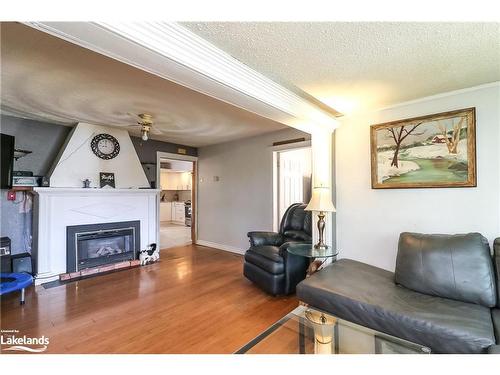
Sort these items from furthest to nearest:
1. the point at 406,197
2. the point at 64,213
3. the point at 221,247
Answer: the point at 221,247 → the point at 64,213 → the point at 406,197

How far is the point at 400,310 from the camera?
4.95ft

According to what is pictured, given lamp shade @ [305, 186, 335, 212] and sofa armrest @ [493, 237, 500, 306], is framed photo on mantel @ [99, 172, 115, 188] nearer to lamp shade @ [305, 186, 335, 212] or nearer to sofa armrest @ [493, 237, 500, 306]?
lamp shade @ [305, 186, 335, 212]

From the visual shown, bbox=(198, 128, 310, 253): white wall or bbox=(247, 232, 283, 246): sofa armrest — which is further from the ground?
bbox=(198, 128, 310, 253): white wall

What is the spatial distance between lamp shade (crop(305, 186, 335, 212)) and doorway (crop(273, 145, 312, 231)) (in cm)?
144

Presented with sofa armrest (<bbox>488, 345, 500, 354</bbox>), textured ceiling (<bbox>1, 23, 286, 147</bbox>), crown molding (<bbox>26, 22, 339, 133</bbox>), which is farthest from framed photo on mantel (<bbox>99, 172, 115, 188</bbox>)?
sofa armrest (<bbox>488, 345, 500, 354</bbox>)

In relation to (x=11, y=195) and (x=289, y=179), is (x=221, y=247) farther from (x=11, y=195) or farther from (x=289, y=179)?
(x=11, y=195)

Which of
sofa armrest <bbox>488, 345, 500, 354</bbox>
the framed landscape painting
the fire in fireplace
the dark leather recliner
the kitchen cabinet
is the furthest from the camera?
the kitchen cabinet

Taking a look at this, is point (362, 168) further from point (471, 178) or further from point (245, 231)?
point (245, 231)

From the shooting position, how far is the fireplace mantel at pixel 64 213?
123 inches

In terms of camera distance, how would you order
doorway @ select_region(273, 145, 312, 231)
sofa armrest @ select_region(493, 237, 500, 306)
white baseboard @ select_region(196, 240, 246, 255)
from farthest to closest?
white baseboard @ select_region(196, 240, 246, 255) < doorway @ select_region(273, 145, 312, 231) < sofa armrest @ select_region(493, 237, 500, 306)

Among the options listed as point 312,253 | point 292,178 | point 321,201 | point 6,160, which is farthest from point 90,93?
point 292,178

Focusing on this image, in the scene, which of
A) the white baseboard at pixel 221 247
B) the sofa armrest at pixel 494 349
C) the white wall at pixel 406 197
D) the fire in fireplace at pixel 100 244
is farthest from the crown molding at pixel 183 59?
the fire in fireplace at pixel 100 244

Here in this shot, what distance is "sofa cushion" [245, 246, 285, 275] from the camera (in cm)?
263

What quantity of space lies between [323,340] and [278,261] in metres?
1.22
